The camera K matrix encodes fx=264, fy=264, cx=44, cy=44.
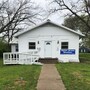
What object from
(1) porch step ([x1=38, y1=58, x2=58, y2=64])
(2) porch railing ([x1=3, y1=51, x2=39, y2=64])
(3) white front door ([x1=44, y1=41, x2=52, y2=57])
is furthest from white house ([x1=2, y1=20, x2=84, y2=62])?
(2) porch railing ([x1=3, y1=51, x2=39, y2=64])

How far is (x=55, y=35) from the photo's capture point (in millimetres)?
29906

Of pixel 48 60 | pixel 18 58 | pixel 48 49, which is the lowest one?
pixel 48 60

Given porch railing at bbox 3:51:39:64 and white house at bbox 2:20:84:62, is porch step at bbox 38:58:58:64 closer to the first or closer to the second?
white house at bbox 2:20:84:62

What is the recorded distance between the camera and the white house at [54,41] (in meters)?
29.8

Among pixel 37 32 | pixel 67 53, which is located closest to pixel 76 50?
pixel 67 53

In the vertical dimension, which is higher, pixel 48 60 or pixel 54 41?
pixel 54 41

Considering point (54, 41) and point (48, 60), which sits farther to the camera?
point (54, 41)

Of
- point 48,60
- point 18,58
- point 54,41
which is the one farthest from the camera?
point 54,41

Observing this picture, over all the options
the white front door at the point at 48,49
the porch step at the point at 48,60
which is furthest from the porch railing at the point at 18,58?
the white front door at the point at 48,49

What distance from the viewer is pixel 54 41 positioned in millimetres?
29906

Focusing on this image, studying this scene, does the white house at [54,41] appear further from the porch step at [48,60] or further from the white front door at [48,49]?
the porch step at [48,60]

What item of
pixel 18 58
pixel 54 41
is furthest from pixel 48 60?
pixel 18 58

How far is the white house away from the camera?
29766 mm

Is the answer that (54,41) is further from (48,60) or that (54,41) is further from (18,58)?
(18,58)
